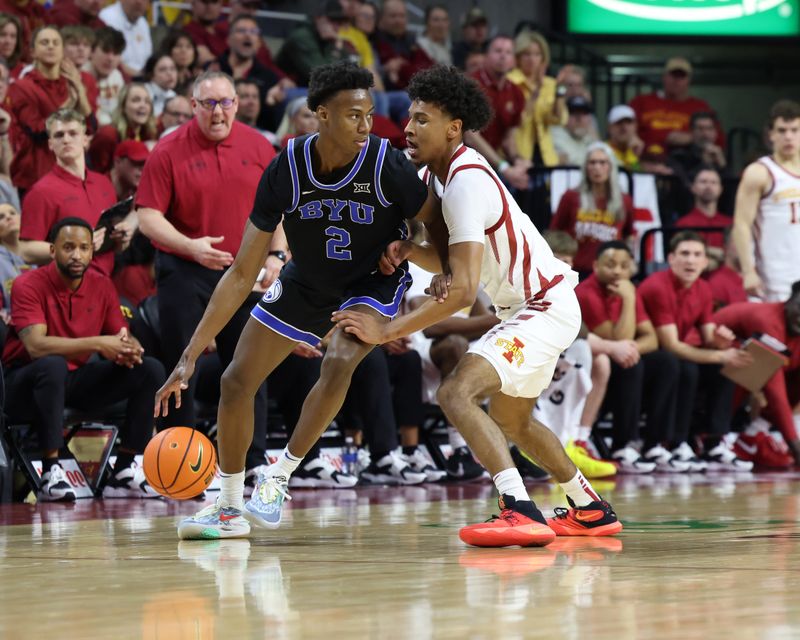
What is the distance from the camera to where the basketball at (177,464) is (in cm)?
569

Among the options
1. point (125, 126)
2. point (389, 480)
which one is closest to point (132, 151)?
point (125, 126)

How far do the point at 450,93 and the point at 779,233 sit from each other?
237 inches

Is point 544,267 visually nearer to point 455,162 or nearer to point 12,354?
point 455,162

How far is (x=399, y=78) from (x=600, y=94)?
4596mm

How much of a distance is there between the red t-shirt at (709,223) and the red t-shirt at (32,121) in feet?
20.2

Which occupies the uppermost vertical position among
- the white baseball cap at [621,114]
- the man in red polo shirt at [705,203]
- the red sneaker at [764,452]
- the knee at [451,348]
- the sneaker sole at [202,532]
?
the white baseball cap at [621,114]

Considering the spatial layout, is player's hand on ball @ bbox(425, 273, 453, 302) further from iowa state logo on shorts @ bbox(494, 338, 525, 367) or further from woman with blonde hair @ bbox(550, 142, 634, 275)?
woman with blonde hair @ bbox(550, 142, 634, 275)

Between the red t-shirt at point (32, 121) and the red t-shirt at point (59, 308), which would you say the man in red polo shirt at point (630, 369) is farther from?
the red t-shirt at point (32, 121)

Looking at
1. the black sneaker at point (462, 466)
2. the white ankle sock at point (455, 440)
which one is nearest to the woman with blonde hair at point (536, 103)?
the white ankle sock at point (455, 440)

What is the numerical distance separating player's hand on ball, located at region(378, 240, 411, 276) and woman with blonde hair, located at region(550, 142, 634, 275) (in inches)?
247

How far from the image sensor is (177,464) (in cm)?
569

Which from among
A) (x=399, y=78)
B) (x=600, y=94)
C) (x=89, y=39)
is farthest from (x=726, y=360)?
(x=600, y=94)

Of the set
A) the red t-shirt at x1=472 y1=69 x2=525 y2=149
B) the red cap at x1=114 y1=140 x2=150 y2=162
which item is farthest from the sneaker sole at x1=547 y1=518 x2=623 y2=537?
the red t-shirt at x1=472 y1=69 x2=525 y2=149

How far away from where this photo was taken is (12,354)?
7.91 meters
